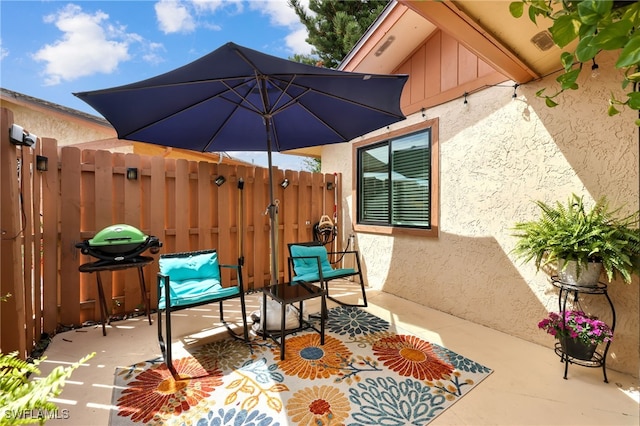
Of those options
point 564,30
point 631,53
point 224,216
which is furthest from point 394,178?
point 631,53

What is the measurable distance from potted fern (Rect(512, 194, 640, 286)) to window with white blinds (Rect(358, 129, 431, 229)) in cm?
148

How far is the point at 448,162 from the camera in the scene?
3.54m

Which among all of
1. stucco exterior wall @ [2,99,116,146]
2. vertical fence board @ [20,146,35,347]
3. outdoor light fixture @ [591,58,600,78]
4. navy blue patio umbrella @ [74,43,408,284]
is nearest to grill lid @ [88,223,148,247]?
vertical fence board @ [20,146,35,347]

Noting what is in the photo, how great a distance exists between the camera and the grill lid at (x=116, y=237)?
8.98 ft

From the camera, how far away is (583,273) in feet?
7.20

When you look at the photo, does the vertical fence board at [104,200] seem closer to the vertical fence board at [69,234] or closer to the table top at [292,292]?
the vertical fence board at [69,234]

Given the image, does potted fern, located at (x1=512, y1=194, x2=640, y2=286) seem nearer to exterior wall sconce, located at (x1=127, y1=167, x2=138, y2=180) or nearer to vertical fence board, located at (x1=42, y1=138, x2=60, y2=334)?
exterior wall sconce, located at (x1=127, y1=167, x2=138, y2=180)

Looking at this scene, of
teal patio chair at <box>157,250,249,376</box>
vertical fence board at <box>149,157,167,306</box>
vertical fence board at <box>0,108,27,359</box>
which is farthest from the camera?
vertical fence board at <box>149,157,167,306</box>

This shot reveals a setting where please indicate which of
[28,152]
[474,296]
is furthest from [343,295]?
[28,152]

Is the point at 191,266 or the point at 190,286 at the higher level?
the point at 191,266

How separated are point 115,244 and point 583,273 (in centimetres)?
422

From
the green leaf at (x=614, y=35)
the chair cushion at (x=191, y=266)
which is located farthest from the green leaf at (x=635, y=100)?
the chair cushion at (x=191, y=266)

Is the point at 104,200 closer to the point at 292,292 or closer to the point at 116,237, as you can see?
the point at 116,237

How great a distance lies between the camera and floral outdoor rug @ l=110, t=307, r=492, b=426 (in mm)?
1804
